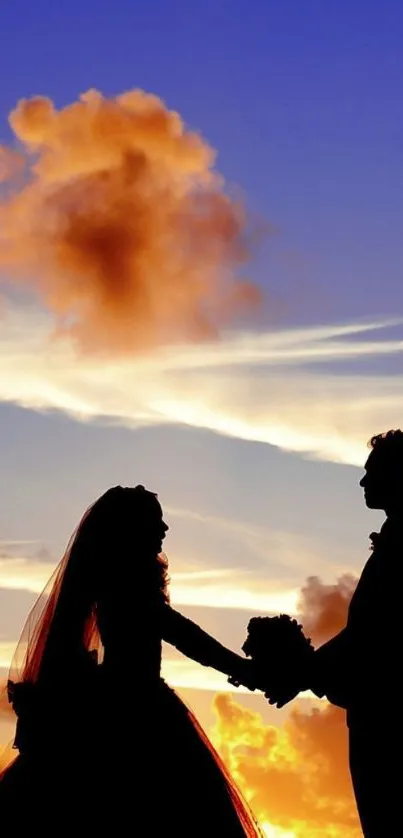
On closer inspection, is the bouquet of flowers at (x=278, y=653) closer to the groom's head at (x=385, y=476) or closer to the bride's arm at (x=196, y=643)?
the bride's arm at (x=196, y=643)

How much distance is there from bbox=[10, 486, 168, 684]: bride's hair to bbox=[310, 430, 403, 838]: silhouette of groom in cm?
198

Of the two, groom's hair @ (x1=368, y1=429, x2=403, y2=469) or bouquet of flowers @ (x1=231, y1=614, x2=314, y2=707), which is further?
bouquet of flowers @ (x1=231, y1=614, x2=314, y2=707)

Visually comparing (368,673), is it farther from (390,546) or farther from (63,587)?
(63,587)

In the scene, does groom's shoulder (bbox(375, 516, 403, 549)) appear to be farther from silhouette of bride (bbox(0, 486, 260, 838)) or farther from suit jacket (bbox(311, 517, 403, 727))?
silhouette of bride (bbox(0, 486, 260, 838))

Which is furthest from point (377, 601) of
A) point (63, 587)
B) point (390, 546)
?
point (63, 587)

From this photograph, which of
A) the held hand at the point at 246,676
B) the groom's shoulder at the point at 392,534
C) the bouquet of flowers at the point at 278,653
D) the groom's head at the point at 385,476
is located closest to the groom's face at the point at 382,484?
the groom's head at the point at 385,476

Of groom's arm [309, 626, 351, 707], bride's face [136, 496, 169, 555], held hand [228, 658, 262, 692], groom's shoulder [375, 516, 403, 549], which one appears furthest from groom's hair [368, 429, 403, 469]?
held hand [228, 658, 262, 692]

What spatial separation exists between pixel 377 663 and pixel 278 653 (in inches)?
73.9

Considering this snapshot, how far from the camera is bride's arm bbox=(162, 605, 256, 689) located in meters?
13.9

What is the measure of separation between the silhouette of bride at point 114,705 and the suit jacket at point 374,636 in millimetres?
1448

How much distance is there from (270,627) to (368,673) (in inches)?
77.6

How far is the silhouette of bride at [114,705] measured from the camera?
12914mm

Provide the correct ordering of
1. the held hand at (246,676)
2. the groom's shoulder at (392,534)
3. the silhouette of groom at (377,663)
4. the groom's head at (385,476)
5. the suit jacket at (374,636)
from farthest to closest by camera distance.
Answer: the held hand at (246,676) → the groom's head at (385,476) → the groom's shoulder at (392,534) → the suit jacket at (374,636) → the silhouette of groom at (377,663)

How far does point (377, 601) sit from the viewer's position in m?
13.0
